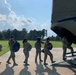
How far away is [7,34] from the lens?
11694 centimetres

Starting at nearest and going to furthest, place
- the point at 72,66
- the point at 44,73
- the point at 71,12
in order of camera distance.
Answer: the point at 44,73, the point at 72,66, the point at 71,12

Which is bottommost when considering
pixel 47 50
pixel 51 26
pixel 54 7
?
pixel 47 50

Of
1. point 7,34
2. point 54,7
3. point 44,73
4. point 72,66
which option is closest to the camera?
point 44,73

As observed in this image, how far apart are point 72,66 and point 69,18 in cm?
311

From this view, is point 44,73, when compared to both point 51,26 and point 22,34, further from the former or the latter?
point 22,34

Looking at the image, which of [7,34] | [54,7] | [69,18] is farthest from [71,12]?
[7,34]

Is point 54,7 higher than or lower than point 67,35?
higher

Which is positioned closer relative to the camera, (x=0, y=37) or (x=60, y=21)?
(x=60, y=21)

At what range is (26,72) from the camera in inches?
515

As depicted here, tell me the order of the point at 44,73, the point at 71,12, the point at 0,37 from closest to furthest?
the point at 44,73 < the point at 71,12 < the point at 0,37

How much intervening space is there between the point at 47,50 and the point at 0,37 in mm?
86876

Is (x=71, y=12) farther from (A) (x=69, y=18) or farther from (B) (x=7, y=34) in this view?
(B) (x=7, y=34)

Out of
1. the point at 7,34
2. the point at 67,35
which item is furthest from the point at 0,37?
the point at 67,35

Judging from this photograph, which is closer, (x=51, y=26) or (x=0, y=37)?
(x=51, y=26)
